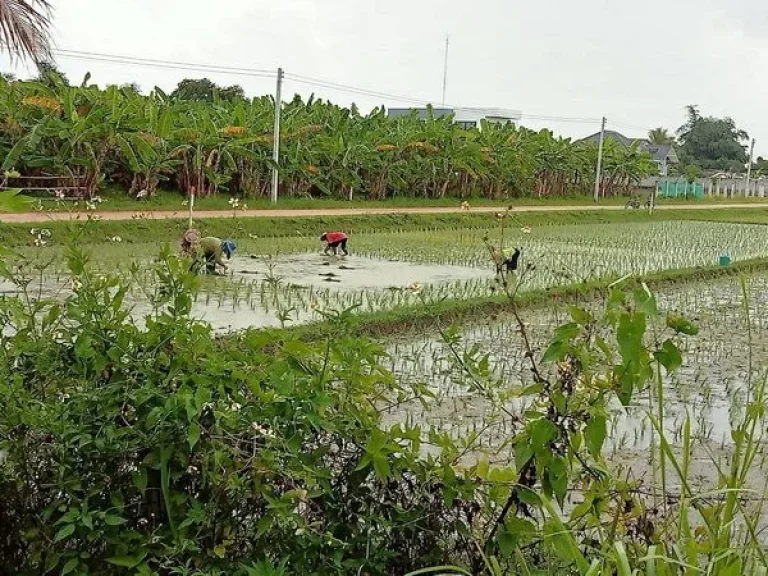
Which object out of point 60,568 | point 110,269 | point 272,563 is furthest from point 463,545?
point 110,269

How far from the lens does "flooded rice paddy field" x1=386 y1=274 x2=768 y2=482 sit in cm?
486

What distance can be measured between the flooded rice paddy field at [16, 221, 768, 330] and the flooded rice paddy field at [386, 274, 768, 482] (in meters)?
0.57

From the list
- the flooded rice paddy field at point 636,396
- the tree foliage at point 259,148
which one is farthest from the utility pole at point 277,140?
the flooded rice paddy field at point 636,396

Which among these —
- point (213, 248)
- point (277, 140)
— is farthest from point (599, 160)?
point (213, 248)

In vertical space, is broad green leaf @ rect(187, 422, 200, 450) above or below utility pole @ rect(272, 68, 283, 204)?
below

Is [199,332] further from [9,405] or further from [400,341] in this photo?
[400,341]

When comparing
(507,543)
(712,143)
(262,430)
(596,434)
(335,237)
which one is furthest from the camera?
(712,143)

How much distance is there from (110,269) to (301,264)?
246 cm

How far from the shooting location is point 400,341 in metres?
7.23

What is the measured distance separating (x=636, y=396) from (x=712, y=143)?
213 feet

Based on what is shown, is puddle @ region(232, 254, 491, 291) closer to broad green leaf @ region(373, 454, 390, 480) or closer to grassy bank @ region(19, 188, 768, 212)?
grassy bank @ region(19, 188, 768, 212)

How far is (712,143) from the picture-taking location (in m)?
65.7

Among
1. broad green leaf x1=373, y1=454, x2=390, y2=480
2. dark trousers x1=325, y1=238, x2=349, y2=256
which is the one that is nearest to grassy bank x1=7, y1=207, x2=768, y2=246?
dark trousers x1=325, y1=238, x2=349, y2=256

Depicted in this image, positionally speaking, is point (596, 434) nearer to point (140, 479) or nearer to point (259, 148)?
point (140, 479)
